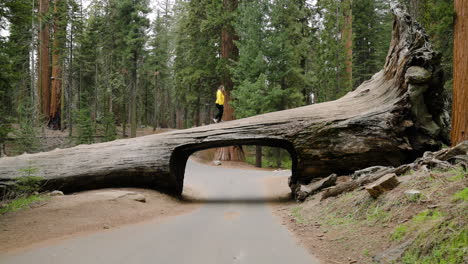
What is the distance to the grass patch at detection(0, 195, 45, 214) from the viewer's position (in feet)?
22.9

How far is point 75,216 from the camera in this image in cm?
684

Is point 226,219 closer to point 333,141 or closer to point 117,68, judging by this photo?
point 333,141

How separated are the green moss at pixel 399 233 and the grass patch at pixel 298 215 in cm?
263

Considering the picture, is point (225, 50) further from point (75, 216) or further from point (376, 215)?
point (376, 215)

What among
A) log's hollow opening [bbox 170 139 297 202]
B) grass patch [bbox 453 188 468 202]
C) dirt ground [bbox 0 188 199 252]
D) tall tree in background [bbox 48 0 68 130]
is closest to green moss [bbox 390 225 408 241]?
grass patch [bbox 453 188 468 202]

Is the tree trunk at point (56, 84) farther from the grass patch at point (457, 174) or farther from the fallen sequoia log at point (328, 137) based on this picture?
the grass patch at point (457, 174)

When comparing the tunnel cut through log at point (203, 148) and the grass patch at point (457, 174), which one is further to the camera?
the tunnel cut through log at point (203, 148)

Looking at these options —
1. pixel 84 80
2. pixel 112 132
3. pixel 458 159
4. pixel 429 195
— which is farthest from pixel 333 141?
pixel 84 80

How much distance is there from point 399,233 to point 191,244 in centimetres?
318

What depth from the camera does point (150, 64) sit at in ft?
116

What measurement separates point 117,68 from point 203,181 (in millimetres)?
24450

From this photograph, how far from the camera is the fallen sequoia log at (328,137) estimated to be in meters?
8.69

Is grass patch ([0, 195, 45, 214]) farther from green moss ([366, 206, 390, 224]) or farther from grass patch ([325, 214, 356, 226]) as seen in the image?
green moss ([366, 206, 390, 224])

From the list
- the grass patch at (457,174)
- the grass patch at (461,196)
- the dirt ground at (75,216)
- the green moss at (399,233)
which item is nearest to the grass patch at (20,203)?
the dirt ground at (75,216)
